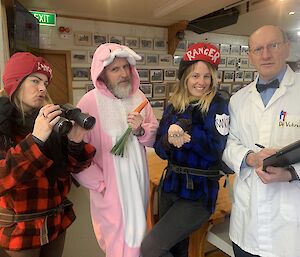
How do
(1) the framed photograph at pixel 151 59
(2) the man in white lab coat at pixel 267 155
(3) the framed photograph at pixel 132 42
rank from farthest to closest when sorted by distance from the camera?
(1) the framed photograph at pixel 151 59 → (3) the framed photograph at pixel 132 42 → (2) the man in white lab coat at pixel 267 155

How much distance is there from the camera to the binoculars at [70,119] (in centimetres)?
82

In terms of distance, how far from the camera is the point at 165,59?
4.67m

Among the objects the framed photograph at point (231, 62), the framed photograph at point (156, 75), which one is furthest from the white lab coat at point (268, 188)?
the framed photograph at point (231, 62)

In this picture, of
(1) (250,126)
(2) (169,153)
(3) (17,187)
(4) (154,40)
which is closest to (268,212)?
(1) (250,126)

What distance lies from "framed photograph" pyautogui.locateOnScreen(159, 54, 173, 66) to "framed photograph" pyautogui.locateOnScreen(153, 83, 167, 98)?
39cm

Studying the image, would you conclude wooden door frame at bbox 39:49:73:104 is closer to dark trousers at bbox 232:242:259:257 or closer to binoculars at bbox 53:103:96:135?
binoculars at bbox 53:103:96:135

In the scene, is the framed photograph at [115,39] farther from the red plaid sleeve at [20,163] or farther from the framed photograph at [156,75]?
the red plaid sleeve at [20,163]

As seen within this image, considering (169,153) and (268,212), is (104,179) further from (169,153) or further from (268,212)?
(268,212)

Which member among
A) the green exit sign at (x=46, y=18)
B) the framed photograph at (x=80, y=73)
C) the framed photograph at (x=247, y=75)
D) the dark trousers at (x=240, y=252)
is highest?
the green exit sign at (x=46, y=18)

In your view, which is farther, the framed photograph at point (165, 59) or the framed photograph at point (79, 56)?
the framed photograph at point (165, 59)

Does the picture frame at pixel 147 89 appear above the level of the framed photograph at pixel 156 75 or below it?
below

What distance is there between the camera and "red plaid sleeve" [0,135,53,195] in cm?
80

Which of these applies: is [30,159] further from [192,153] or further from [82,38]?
[82,38]

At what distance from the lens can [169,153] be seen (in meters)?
1.17
